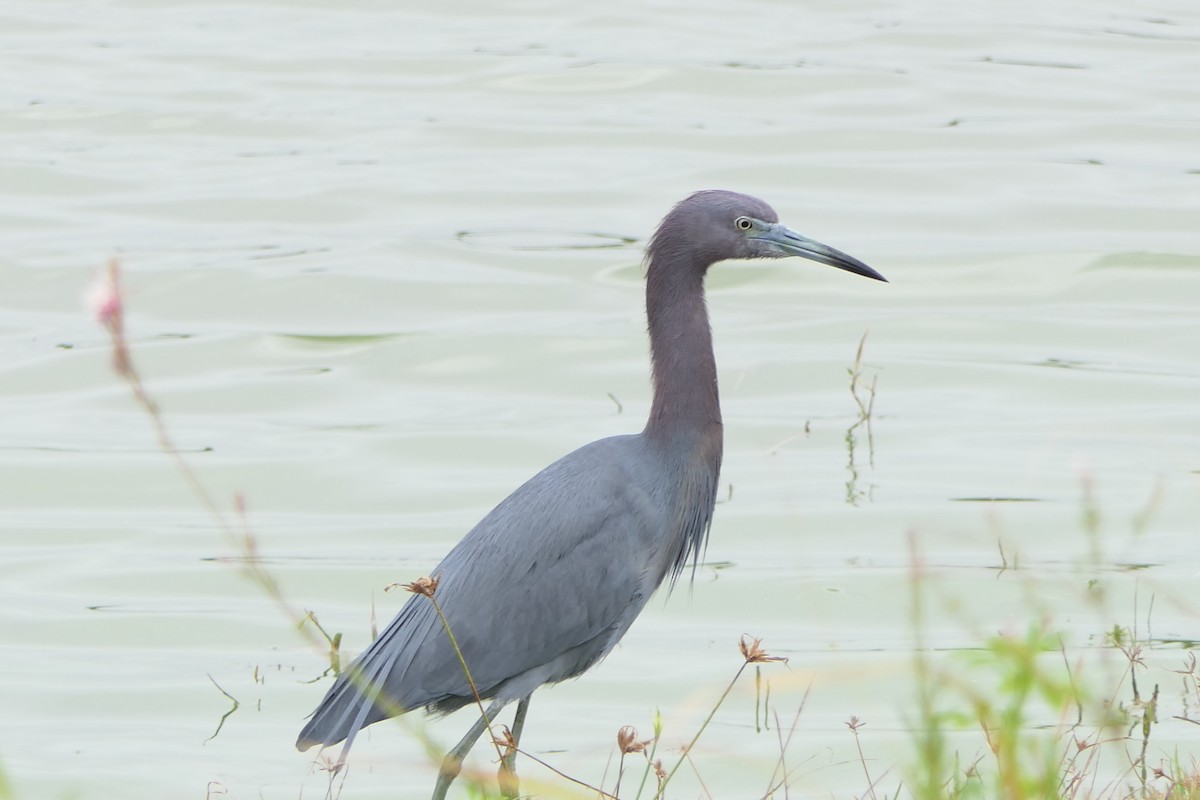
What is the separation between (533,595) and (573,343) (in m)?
5.26

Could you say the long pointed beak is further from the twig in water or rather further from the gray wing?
the twig in water

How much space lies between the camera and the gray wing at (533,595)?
5246mm

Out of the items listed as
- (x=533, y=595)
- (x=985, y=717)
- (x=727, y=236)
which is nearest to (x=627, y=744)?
(x=985, y=717)

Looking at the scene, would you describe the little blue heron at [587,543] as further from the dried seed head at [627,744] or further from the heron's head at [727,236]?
the dried seed head at [627,744]

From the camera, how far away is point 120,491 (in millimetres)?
8648

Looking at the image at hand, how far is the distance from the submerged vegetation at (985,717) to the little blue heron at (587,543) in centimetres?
30

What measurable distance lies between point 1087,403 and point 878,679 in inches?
129

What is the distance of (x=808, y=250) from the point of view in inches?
223

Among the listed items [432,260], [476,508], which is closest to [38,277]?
[432,260]

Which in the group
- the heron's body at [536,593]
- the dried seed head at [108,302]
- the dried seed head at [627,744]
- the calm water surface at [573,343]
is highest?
the dried seed head at [108,302]

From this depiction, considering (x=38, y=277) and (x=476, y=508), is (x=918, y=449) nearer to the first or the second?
(x=476, y=508)

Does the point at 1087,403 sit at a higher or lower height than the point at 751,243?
lower

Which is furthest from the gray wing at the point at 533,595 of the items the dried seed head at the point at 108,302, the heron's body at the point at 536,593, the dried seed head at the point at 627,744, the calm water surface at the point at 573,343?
the dried seed head at the point at 108,302

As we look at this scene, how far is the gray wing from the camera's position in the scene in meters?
5.25
